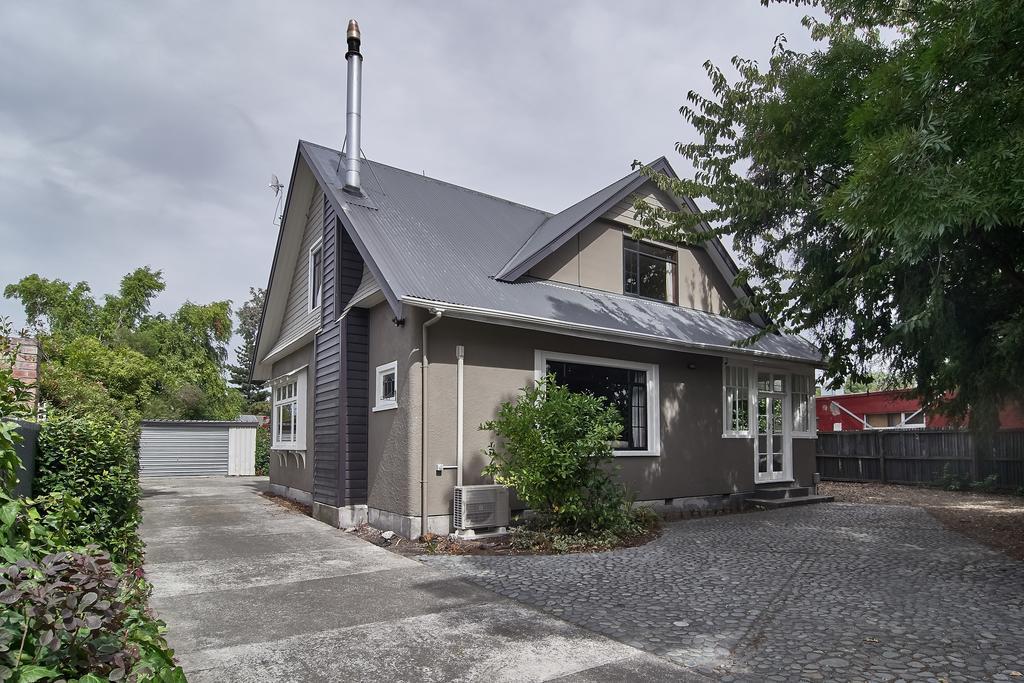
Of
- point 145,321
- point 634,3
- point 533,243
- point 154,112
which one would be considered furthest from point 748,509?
point 145,321

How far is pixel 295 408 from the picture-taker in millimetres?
13531

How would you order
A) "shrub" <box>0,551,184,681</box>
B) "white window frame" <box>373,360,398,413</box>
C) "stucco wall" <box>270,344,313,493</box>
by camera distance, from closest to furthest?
1. "shrub" <box>0,551,184,681</box>
2. "white window frame" <box>373,360,398,413</box>
3. "stucco wall" <box>270,344,313,493</box>

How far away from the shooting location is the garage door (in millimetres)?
22672

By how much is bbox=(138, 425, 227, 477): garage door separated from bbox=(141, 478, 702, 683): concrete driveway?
1630cm

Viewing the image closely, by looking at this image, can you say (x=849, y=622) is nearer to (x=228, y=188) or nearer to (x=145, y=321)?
(x=228, y=188)

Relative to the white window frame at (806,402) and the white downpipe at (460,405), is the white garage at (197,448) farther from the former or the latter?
the white window frame at (806,402)

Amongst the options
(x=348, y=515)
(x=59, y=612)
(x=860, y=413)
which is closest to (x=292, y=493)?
(x=348, y=515)

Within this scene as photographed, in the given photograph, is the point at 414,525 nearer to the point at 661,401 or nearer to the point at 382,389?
the point at 382,389

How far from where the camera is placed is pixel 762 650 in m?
4.47

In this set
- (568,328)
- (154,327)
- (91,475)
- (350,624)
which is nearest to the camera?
(350,624)

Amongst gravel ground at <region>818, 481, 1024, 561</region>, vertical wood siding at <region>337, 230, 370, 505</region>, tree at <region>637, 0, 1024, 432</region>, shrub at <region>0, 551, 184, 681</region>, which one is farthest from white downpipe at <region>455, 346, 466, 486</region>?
gravel ground at <region>818, 481, 1024, 561</region>

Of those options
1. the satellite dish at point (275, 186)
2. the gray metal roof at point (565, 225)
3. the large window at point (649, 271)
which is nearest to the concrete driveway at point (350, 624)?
the gray metal roof at point (565, 225)

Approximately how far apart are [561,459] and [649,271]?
5.81 m

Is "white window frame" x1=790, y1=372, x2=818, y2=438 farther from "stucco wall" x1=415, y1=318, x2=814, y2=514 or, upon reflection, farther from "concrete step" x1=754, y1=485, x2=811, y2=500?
"concrete step" x1=754, y1=485, x2=811, y2=500
